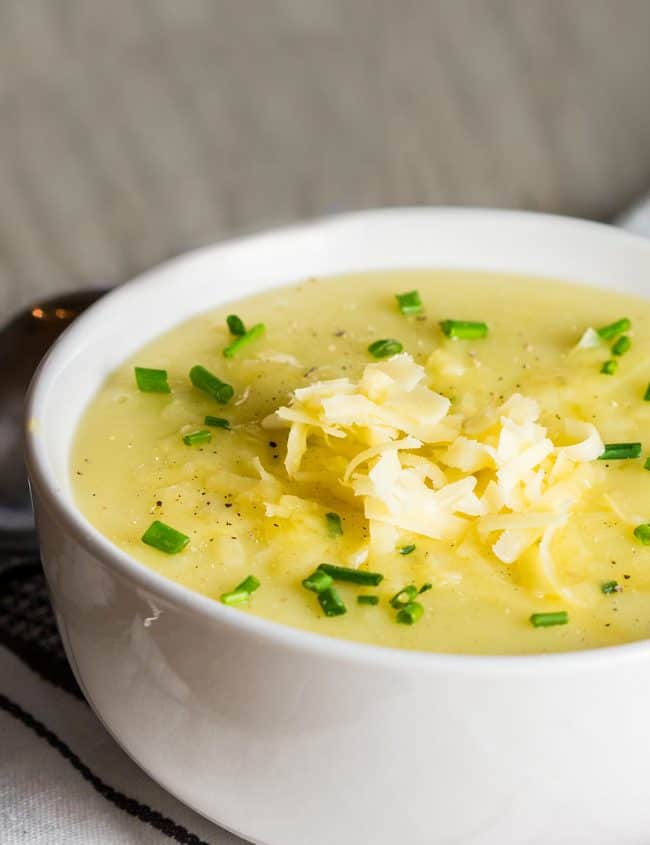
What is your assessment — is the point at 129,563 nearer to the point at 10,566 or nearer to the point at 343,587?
the point at 343,587

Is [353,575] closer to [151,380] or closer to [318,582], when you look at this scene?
[318,582]

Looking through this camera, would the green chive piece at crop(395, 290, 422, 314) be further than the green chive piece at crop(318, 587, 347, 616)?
Yes

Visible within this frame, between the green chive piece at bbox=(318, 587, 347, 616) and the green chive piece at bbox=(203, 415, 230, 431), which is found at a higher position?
the green chive piece at bbox=(318, 587, 347, 616)

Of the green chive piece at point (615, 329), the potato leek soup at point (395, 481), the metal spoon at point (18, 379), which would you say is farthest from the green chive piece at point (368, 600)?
the metal spoon at point (18, 379)

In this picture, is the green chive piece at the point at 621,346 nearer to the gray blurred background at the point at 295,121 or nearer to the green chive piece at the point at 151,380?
the green chive piece at the point at 151,380

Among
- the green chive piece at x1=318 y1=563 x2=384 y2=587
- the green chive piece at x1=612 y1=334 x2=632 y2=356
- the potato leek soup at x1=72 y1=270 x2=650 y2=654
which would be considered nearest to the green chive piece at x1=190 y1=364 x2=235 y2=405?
the potato leek soup at x1=72 y1=270 x2=650 y2=654

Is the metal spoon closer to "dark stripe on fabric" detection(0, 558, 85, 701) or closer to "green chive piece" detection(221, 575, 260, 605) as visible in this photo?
"dark stripe on fabric" detection(0, 558, 85, 701)

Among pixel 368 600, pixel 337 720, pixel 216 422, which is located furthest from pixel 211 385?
pixel 337 720

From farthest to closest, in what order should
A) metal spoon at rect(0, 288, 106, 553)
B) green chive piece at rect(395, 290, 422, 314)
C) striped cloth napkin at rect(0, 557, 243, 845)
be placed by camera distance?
metal spoon at rect(0, 288, 106, 553) → green chive piece at rect(395, 290, 422, 314) → striped cloth napkin at rect(0, 557, 243, 845)
